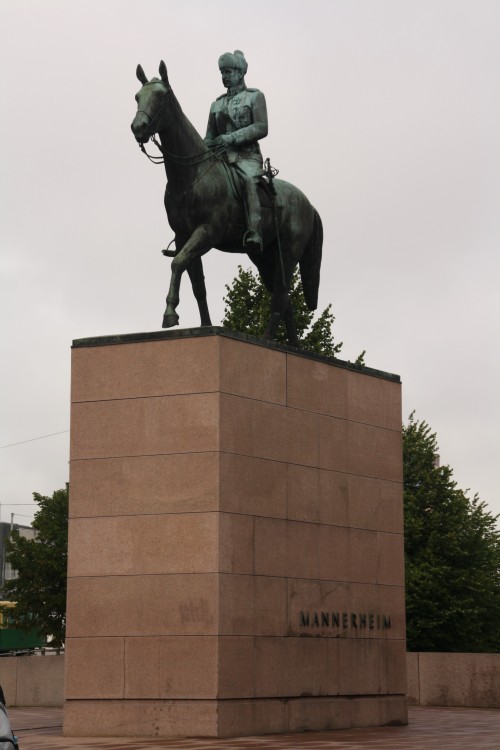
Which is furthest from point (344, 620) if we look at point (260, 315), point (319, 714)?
point (260, 315)

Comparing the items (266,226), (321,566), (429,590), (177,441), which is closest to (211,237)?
(266,226)

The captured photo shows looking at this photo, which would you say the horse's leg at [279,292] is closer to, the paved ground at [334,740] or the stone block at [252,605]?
the stone block at [252,605]

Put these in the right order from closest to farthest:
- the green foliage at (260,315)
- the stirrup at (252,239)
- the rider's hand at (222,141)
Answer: the stirrup at (252,239), the rider's hand at (222,141), the green foliage at (260,315)

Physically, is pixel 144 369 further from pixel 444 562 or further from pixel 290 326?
pixel 444 562

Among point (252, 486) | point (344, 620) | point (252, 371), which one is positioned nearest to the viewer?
point (252, 486)

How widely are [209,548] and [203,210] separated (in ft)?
17.6

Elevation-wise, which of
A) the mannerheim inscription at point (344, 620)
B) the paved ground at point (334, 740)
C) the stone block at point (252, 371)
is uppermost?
the stone block at point (252, 371)

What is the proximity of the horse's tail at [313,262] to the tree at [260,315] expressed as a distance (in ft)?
72.6

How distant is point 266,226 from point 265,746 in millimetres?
8913

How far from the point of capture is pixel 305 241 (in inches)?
993

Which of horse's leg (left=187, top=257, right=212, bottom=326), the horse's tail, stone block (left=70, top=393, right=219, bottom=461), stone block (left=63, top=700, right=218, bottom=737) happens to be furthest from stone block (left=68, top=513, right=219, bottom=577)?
the horse's tail

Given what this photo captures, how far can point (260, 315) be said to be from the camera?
1959 inches

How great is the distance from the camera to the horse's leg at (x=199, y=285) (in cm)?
2403

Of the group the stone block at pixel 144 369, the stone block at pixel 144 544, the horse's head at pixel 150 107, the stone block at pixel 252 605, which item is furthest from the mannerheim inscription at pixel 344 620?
the horse's head at pixel 150 107
